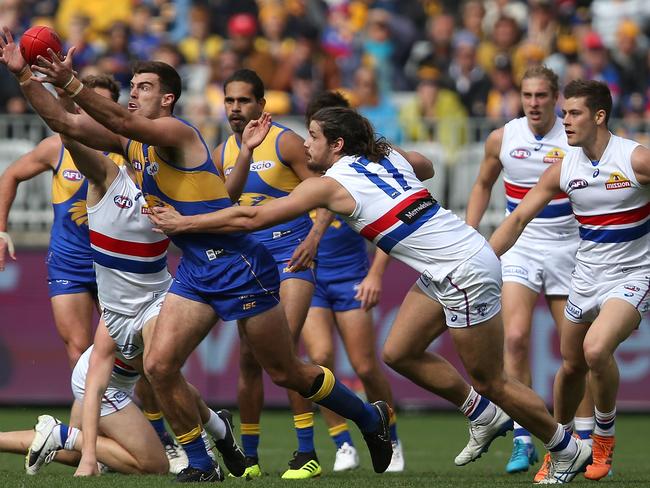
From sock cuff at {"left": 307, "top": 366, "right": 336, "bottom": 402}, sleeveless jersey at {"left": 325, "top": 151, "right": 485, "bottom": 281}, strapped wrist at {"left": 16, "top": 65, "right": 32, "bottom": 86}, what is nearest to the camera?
strapped wrist at {"left": 16, "top": 65, "right": 32, "bottom": 86}

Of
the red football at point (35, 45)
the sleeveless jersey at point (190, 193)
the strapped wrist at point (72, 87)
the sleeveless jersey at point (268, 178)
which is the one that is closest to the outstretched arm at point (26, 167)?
the sleeveless jersey at point (268, 178)

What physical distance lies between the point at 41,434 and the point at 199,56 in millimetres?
10682

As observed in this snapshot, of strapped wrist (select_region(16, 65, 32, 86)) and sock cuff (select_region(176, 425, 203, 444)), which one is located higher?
strapped wrist (select_region(16, 65, 32, 86))

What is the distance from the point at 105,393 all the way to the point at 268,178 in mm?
1999

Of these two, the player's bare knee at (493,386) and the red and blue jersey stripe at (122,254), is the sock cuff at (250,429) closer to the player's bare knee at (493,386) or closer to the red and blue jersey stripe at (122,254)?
the red and blue jersey stripe at (122,254)

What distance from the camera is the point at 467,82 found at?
17.4 metres

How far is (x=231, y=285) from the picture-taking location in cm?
801

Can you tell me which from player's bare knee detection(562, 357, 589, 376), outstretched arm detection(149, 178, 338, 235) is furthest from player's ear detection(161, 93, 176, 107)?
player's bare knee detection(562, 357, 589, 376)

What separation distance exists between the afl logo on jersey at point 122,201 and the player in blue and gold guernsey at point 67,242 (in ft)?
4.03

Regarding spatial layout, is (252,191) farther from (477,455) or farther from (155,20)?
(155,20)

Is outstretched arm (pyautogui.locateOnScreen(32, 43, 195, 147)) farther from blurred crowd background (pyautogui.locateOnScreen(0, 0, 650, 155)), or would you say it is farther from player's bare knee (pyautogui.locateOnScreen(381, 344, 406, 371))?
blurred crowd background (pyautogui.locateOnScreen(0, 0, 650, 155))

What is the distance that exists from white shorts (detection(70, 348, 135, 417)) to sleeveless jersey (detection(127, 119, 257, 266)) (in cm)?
151

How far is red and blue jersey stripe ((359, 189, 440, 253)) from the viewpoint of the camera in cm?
788

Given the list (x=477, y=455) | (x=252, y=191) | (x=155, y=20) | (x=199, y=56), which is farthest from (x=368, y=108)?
(x=477, y=455)
